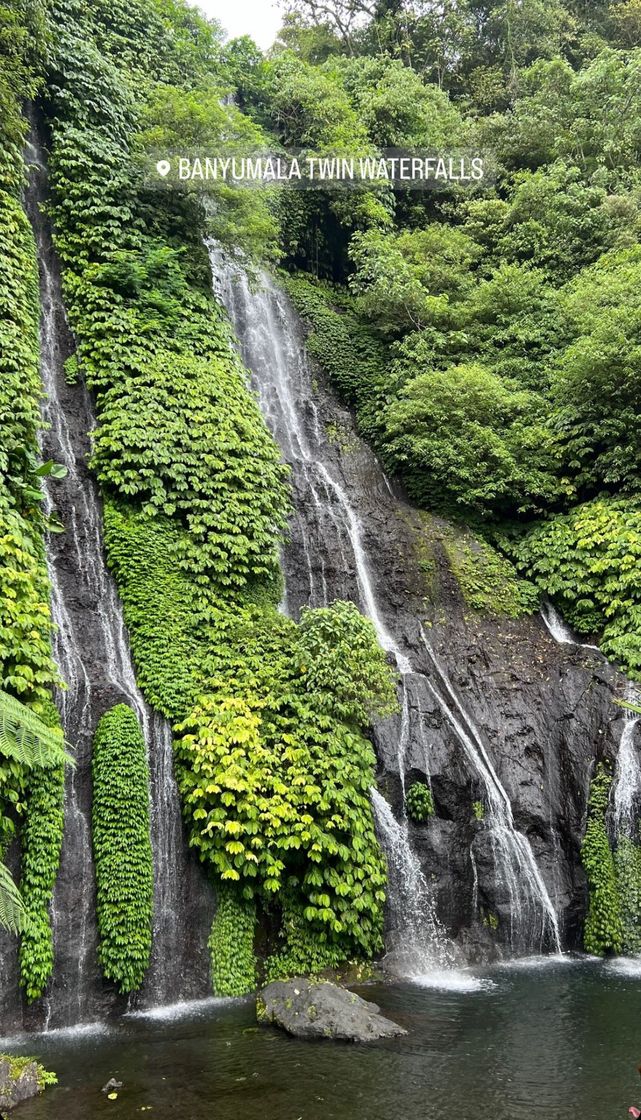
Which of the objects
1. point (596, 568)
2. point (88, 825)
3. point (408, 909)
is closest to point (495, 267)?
point (596, 568)

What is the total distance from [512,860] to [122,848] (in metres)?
5.79

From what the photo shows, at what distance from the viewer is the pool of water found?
641 cm

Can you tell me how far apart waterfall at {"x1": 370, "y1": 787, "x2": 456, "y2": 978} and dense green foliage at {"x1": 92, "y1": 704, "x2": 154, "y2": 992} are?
10.9ft

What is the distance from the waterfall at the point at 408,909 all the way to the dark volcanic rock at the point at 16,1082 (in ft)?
16.0

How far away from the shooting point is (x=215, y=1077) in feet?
22.9

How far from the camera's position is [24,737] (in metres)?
8.11

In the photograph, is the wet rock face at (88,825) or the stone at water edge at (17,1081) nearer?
the stone at water edge at (17,1081)

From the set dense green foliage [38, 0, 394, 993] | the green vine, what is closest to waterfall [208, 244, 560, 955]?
dense green foliage [38, 0, 394, 993]

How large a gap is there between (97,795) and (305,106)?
22.3 meters

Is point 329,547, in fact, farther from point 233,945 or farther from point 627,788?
point 233,945

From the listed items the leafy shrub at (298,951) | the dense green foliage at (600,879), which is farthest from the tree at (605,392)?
the leafy shrub at (298,951)

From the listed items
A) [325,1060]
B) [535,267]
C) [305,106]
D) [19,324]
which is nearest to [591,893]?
[325,1060]

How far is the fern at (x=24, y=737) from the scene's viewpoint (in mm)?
7973

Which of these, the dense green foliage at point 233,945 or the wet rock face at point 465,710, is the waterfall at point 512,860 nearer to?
the wet rock face at point 465,710
